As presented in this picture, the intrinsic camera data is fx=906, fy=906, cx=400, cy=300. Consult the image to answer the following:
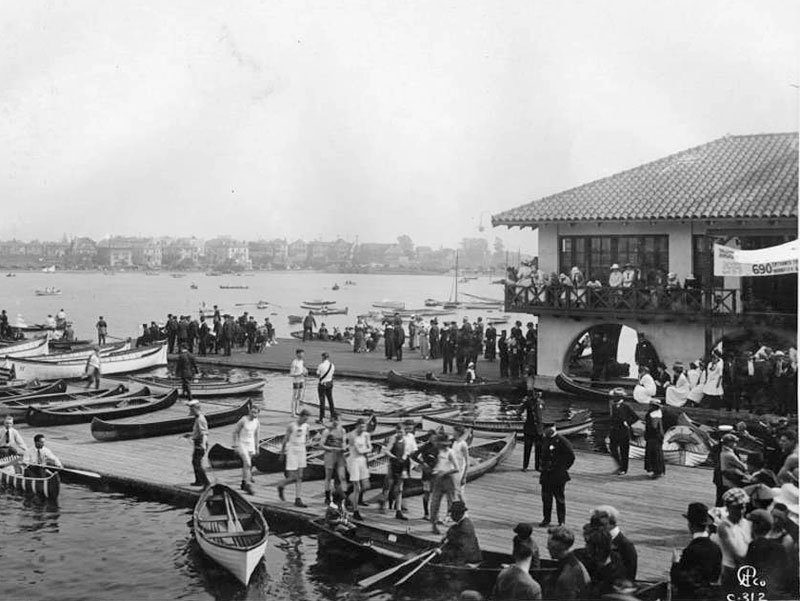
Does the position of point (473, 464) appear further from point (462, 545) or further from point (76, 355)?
point (76, 355)

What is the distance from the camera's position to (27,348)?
44531 millimetres

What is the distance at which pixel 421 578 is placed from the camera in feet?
42.6

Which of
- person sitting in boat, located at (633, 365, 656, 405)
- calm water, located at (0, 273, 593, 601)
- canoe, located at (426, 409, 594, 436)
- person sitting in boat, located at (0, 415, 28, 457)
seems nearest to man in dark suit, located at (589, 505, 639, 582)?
calm water, located at (0, 273, 593, 601)

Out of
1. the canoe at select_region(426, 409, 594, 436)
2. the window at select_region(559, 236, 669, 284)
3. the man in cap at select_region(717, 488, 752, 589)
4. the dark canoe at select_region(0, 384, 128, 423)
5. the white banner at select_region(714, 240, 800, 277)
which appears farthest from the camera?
the window at select_region(559, 236, 669, 284)

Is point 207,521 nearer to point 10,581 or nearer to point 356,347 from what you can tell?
point 10,581

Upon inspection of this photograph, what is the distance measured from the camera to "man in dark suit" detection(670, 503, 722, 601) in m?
10.0

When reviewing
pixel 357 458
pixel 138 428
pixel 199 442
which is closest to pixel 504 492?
pixel 357 458

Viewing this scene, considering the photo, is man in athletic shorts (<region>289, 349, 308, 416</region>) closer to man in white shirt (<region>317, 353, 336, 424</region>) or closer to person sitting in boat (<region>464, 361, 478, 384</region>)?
man in white shirt (<region>317, 353, 336, 424</region>)

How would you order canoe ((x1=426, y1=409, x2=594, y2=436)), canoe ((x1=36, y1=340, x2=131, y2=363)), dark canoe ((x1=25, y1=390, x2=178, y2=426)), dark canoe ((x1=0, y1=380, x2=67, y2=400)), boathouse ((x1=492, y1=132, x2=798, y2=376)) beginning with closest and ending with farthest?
canoe ((x1=426, y1=409, x2=594, y2=436)) → dark canoe ((x1=25, y1=390, x2=178, y2=426)) → boathouse ((x1=492, y1=132, x2=798, y2=376)) → dark canoe ((x1=0, y1=380, x2=67, y2=400)) → canoe ((x1=36, y1=340, x2=131, y2=363))

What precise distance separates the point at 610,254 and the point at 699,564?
79.0ft

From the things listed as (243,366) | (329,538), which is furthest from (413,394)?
(329,538)

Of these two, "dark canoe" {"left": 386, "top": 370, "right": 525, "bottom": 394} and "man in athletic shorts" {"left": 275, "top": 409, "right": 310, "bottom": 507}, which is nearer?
"man in athletic shorts" {"left": 275, "top": 409, "right": 310, "bottom": 507}

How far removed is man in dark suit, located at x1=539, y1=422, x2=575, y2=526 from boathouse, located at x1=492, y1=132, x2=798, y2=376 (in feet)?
54.1

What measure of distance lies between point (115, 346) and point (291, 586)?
3290cm
